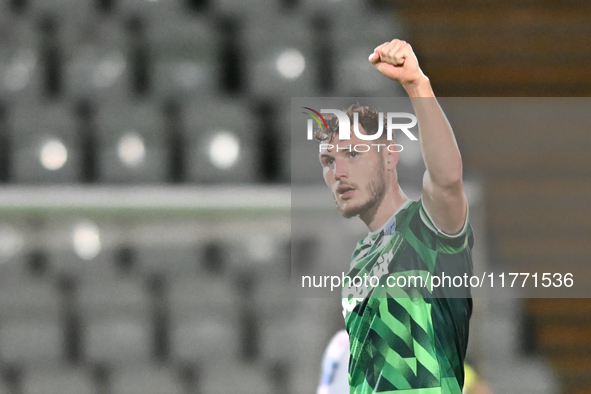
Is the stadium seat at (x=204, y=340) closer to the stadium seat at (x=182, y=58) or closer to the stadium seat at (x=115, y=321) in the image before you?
the stadium seat at (x=115, y=321)

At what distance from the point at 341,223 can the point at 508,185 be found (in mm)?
168

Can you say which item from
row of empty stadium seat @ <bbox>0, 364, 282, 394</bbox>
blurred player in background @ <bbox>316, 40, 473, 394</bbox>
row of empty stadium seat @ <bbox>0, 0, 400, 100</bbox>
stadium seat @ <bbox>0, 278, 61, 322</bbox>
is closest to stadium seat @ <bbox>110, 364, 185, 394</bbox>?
row of empty stadium seat @ <bbox>0, 364, 282, 394</bbox>

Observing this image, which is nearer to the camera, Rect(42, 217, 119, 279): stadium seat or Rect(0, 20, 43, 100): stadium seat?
Rect(42, 217, 119, 279): stadium seat

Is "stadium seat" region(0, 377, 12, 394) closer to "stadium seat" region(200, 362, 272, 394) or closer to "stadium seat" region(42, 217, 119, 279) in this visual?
"stadium seat" region(42, 217, 119, 279)

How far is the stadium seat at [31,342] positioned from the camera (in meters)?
0.85

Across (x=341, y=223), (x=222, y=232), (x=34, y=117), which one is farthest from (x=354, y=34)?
(x=341, y=223)

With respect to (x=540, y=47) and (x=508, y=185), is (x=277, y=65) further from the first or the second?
(x=508, y=185)

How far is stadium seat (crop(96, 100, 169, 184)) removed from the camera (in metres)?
0.90

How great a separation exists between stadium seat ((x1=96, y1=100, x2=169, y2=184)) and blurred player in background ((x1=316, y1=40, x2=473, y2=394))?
60 cm

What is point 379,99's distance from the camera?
0.40 m

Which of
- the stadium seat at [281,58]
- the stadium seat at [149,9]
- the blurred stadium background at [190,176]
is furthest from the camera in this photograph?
the stadium seat at [149,9]

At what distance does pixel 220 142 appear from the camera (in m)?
0.92

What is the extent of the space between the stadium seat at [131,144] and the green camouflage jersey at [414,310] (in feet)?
2.01

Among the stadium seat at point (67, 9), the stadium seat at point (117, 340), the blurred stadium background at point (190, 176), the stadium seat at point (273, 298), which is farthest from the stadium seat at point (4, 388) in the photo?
the stadium seat at point (67, 9)
